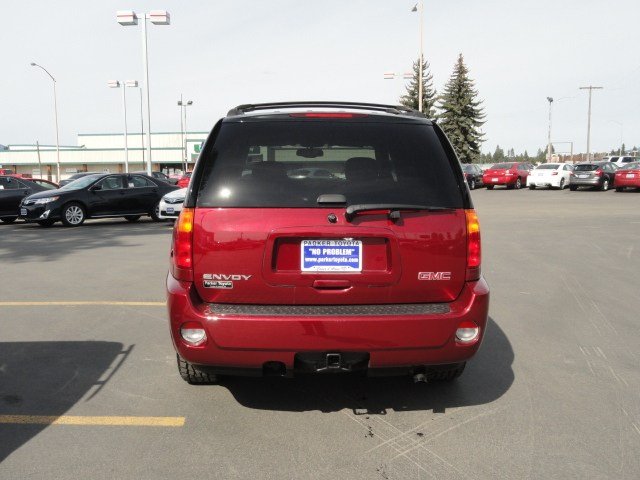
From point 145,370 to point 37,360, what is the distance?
3.01 feet

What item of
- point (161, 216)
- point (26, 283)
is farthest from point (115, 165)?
point (26, 283)

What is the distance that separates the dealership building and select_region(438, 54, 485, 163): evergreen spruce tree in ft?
142

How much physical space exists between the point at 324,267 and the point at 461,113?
6698 centimetres

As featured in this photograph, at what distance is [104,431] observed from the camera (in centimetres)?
336

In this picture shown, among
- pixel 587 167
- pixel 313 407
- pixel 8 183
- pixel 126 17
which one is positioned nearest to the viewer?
pixel 313 407

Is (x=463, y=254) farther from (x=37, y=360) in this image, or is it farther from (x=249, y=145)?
(x=37, y=360)

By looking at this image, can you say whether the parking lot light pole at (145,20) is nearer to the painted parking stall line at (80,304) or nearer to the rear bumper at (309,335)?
the painted parking stall line at (80,304)

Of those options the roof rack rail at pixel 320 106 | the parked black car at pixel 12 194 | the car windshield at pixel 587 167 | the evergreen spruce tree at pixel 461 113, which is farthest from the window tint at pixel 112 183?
the evergreen spruce tree at pixel 461 113

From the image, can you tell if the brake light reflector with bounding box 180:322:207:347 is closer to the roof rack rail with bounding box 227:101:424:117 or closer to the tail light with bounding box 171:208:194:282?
the tail light with bounding box 171:208:194:282

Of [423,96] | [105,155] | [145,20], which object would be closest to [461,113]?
[423,96]

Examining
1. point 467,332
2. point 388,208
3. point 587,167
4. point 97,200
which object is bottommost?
point 467,332

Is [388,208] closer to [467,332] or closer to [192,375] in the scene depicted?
[467,332]

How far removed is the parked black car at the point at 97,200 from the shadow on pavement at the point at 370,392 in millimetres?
12881

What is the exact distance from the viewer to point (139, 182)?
1702 centimetres
